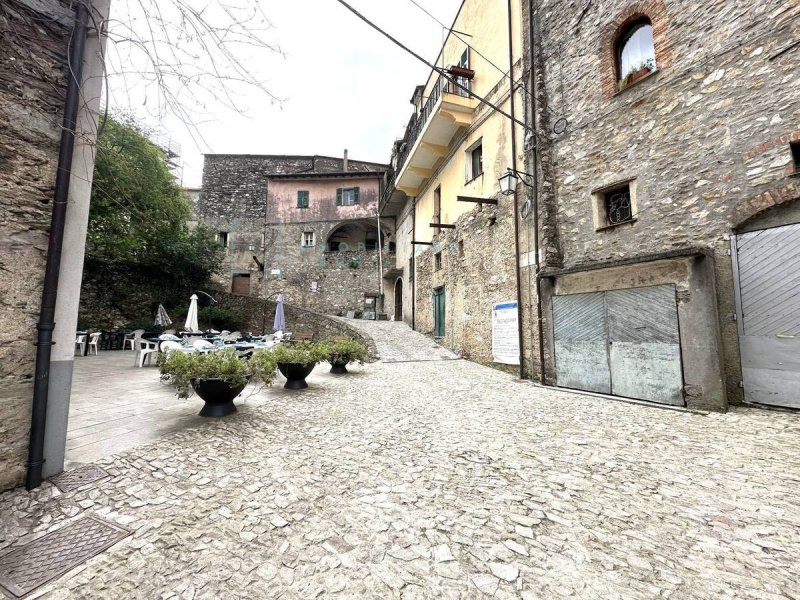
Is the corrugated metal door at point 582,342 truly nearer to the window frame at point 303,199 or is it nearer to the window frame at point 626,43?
the window frame at point 626,43

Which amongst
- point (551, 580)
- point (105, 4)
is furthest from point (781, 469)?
point (105, 4)

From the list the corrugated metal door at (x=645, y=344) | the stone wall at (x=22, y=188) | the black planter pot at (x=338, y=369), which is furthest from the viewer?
the black planter pot at (x=338, y=369)

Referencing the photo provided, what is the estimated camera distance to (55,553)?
1.78m

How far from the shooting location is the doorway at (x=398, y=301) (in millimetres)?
18828

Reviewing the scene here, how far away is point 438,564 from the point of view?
5.64 ft

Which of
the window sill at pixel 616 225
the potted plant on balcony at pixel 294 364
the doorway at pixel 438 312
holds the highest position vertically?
the window sill at pixel 616 225

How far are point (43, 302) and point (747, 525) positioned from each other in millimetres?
5024

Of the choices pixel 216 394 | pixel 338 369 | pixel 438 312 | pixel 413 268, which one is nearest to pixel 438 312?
pixel 438 312

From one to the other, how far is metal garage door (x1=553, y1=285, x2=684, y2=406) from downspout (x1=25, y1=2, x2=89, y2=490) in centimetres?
714

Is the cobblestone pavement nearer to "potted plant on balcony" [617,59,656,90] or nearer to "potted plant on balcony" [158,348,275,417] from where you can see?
"potted plant on balcony" [158,348,275,417]

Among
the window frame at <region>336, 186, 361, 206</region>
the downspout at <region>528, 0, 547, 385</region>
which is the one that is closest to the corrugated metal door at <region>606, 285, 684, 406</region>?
the downspout at <region>528, 0, 547, 385</region>

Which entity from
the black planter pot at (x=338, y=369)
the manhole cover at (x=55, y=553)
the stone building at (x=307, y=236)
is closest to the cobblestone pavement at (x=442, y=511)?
the manhole cover at (x=55, y=553)

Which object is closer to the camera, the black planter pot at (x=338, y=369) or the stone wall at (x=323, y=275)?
the black planter pot at (x=338, y=369)

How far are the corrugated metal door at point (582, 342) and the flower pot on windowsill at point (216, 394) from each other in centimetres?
576
